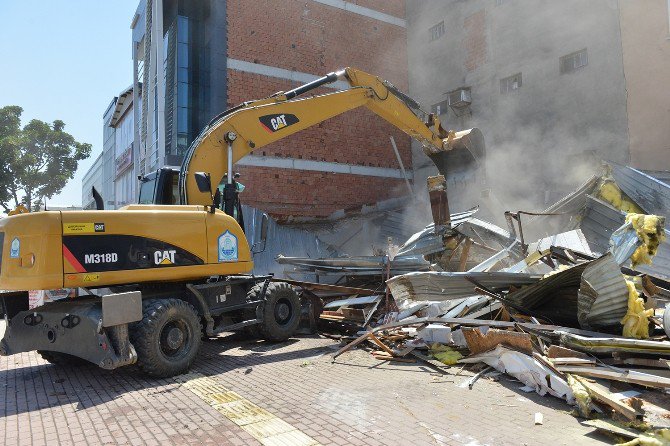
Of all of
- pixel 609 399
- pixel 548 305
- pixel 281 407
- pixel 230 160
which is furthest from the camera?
pixel 230 160

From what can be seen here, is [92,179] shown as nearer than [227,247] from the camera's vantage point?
No

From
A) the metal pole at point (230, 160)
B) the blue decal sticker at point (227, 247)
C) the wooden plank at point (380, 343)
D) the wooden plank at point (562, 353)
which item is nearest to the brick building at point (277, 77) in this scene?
the metal pole at point (230, 160)

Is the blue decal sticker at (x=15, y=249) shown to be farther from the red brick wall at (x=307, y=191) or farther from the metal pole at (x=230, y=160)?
the red brick wall at (x=307, y=191)

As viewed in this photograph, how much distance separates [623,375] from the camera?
14.9 ft

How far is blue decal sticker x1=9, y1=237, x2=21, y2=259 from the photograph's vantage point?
562cm

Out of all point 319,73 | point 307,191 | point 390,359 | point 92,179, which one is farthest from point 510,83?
point 92,179

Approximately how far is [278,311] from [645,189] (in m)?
8.55

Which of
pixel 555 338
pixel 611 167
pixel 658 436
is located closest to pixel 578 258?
pixel 555 338

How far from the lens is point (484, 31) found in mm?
18094

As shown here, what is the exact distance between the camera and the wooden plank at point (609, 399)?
3821 millimetres

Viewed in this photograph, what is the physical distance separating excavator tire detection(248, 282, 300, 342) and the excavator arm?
1.82 metres

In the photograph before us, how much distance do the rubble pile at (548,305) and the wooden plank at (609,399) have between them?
1 cm

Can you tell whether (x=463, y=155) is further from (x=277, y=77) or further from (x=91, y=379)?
(x=91, y=379)

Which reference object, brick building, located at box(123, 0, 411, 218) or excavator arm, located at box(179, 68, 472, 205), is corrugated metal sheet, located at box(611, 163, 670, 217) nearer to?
excavator arm, located at box(179, 68, 472, 205)
